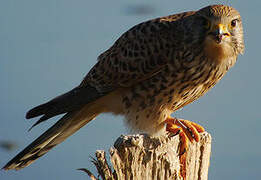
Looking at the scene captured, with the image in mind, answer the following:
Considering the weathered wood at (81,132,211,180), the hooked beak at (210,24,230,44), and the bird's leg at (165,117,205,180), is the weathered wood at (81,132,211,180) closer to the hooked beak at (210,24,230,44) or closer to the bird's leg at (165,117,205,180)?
the bird's leg at (165,117,205,180)

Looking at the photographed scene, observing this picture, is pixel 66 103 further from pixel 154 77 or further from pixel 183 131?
pixel 183 131

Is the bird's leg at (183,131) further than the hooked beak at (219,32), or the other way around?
the hooked beak at (219,32)

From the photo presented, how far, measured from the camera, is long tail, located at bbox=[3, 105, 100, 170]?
3994 mm

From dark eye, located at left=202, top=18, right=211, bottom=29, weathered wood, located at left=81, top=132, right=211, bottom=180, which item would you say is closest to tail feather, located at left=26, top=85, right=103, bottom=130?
weathered wood, located at left=81, top=132, right=211, bottom=180

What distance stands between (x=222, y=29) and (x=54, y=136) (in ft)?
6.04

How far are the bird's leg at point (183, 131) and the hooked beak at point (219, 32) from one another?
2.54 feet

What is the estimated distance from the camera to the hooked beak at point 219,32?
11.4 feet

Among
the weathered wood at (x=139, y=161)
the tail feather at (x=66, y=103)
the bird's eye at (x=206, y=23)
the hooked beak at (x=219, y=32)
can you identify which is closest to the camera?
the weathered wood at (x=139, y=161)

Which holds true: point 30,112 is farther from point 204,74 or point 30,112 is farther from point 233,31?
point 233,31

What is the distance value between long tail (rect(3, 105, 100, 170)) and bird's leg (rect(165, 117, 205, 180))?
2.50 feet

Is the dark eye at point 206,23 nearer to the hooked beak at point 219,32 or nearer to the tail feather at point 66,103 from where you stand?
the hooked beak at point 219,32

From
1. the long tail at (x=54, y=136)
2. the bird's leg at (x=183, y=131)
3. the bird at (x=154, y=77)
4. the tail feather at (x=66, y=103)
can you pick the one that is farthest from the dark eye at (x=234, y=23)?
the long tail at (x=54, y=136)

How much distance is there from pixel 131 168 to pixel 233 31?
152cm

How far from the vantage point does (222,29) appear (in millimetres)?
3469
